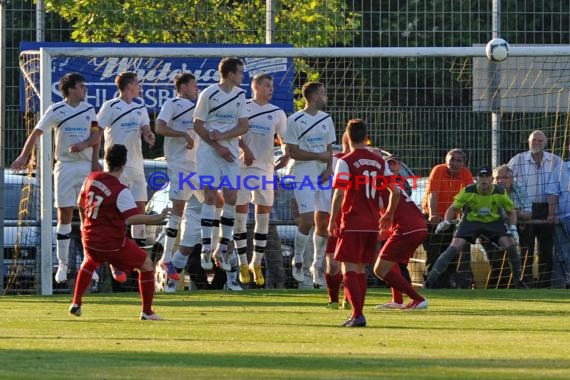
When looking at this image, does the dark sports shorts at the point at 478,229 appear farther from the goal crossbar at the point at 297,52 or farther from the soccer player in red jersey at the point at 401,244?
the soccer player in red jersey at the point at 401,244

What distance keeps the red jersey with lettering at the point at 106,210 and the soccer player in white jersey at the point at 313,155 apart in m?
5.04

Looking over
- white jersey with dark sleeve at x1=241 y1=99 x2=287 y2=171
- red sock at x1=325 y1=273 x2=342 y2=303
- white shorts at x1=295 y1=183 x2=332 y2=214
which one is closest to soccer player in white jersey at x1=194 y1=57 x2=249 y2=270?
white jersey with dark sleeve at x1=241 y1=99 x2=287 y2=171

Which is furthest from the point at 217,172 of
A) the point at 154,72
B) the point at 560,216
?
the point at 560,216

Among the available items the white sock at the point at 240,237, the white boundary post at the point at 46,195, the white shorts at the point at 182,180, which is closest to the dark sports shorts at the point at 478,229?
the white sock at the point at 240,237

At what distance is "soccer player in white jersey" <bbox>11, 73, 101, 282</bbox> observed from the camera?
18234 mm

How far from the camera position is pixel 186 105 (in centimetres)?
1877

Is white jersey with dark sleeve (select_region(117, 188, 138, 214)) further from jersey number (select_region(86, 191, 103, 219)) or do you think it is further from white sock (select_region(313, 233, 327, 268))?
white sock (select_region(313, 233, 327, 268))

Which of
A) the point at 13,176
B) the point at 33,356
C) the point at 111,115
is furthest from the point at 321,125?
the point at 33,356

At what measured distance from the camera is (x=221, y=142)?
59.2 feet

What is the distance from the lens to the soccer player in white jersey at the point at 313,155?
1839cm

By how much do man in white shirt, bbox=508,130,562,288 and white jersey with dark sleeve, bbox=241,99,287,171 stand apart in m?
3.79

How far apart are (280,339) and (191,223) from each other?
6668mm

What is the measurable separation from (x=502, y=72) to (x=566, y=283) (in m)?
3.17

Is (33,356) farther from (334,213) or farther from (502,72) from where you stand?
(502,72)
